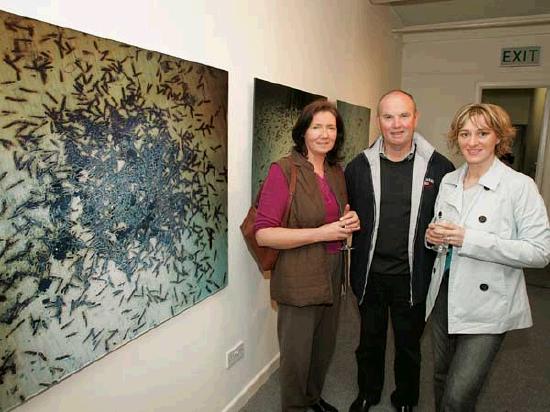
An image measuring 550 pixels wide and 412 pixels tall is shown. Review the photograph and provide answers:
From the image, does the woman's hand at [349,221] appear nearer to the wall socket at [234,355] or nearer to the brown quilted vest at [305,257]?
the brown quilted vest at [305,257]

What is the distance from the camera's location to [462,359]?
5.03 feet

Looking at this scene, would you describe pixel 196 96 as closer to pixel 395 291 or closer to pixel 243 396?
pixel 395 291

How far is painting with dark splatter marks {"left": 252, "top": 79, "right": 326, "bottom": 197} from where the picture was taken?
206cm

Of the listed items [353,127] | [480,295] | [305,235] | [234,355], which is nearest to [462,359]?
[480,295]

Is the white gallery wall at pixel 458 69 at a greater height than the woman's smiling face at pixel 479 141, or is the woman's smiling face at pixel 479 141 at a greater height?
the white gallery wall at pixel 458 69

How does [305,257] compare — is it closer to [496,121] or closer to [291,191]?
[291,191]

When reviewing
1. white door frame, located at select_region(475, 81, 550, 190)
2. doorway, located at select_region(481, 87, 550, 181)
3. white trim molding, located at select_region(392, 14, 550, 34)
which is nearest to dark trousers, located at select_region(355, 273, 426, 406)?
white trim molding, located at select_region(392, 14, 550, 34)

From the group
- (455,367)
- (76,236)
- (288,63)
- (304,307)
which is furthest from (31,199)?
(288,63)

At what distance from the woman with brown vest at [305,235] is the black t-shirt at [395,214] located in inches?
8.0

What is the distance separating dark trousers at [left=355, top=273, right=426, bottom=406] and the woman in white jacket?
39 centimetres

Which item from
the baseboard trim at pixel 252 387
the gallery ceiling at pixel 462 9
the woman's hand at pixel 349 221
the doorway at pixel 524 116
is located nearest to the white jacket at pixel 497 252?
the woman's hand at pixel 349 221

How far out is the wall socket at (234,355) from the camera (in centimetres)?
204

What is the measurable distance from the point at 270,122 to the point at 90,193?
121 cm

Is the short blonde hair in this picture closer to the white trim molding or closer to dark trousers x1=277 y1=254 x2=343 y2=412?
dark trousers x1=277 y1=254 x2=343 y2=412
